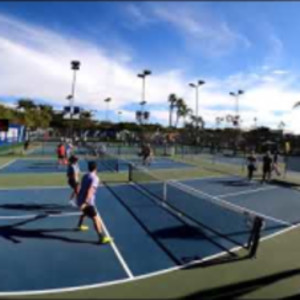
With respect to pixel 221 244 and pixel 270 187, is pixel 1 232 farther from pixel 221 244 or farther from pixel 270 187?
pixel 270 187

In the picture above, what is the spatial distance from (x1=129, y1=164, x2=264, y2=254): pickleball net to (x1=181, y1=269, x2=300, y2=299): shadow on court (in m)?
1.38

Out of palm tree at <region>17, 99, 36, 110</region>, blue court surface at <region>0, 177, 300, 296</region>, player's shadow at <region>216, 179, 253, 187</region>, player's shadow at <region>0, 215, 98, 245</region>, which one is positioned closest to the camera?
blue court surface at <region>0, 177, 300, 296</region>

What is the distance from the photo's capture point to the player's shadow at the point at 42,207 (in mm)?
15328

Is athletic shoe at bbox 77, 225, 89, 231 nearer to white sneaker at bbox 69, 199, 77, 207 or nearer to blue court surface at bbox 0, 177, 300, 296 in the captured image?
blue court surface at bbox 0, 177, 300, 296

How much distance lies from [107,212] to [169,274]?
6173 mm

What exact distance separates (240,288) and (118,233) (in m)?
4.47

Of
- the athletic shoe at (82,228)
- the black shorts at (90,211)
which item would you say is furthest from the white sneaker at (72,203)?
the black shorts at (90,211)

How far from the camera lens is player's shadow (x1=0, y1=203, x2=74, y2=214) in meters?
15.3

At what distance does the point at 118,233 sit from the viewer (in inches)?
485

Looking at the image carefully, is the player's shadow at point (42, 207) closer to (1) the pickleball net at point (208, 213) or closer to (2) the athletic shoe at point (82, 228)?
(2) the athletic shoe at point (82, 228)

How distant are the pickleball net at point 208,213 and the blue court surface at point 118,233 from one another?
0.09ft

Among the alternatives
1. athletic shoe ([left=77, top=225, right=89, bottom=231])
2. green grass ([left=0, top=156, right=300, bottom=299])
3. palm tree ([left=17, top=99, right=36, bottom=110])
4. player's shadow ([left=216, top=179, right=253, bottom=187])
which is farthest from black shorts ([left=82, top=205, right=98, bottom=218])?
palm tree ([left=17, top=99, right=36, bottom=110])

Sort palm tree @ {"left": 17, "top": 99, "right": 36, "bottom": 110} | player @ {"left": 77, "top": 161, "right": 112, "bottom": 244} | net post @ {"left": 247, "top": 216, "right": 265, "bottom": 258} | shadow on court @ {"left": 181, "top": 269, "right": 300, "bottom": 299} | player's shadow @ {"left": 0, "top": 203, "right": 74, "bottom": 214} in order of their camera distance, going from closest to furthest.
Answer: shadow on court @ {"left": 181, "top": 269, "right": 300, "bottom": 299}, net post @ {"left": 247, "top": 216, "right": 265, "bottom": 258}, player @ {"left": 77, "top": 161, "right": 112, "bottom": 244}, player's shadow @ {"left": 0, "top": 203, "right": 74, "bottom": 214}, palm tree @ {"left": 17, "top": 99, "right": 36, "bottom": 110}

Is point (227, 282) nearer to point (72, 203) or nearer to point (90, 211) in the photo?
point (90, 211)
